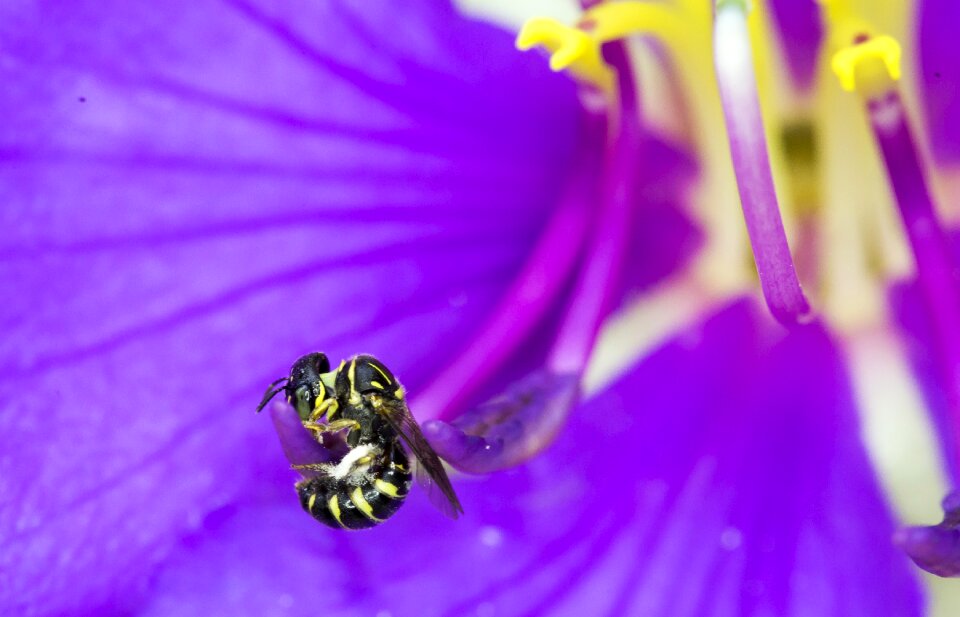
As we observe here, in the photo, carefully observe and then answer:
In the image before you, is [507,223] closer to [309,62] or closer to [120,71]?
[309,62]

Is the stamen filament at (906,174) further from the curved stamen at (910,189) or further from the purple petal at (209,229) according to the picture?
the purple petal at (209,229)

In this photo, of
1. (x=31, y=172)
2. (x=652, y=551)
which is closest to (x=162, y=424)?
(x=31, y=172)

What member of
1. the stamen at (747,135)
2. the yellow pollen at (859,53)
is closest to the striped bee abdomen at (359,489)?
the stamen at (747,135)

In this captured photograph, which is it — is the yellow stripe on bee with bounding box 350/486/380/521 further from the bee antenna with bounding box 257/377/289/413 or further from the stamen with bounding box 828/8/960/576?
the stamen with bounding box 828/8/960/576

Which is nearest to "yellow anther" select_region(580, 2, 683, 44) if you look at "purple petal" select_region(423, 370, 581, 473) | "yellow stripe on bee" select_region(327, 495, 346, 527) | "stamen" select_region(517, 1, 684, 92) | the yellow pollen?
"stamen" select_region(517, 1, 684, 92)

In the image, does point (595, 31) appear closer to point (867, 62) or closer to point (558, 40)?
point (558, 40)

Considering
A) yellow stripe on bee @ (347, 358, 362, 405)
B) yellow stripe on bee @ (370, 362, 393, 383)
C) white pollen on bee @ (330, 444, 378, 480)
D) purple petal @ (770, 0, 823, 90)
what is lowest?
white pollen on bee @ (330, 444, 378, 480)
